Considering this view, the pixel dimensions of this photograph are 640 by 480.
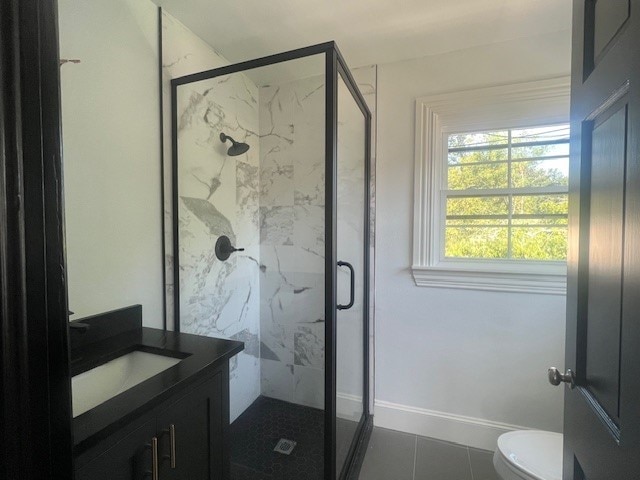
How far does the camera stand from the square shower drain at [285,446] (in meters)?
1.78

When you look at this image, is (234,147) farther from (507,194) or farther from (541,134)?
(541,134)

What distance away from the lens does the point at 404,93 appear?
1.96m

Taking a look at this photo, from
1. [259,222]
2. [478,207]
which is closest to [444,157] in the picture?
[478,207]

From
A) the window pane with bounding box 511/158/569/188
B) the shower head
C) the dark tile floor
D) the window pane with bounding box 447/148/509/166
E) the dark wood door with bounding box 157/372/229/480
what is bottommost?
the dark tile floor

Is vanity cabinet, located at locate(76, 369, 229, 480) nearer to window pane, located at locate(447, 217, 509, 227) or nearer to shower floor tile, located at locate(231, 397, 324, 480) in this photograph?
shower floor tile, located at locate(231, 397, 324, 480)

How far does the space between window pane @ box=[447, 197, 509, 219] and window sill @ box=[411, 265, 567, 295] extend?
35 centimetres

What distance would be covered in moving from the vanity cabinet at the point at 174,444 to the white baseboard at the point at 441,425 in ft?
4.26

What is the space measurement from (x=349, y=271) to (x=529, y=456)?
113 centimetres

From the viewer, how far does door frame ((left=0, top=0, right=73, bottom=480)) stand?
41cm

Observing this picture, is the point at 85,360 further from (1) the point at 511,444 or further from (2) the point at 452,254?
(2) the point at 452,254

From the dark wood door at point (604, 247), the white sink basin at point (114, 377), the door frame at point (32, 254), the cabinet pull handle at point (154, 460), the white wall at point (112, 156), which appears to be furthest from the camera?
the white wall at point (112, 156)

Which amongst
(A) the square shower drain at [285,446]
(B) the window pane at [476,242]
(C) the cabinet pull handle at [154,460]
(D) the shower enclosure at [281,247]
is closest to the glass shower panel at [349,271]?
(D) the shower enclosure at [281,247]

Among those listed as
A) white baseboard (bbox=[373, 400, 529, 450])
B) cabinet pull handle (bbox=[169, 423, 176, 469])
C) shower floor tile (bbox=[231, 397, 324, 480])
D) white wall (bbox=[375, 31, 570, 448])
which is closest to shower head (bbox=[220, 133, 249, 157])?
white wall (bbox=[375, 31, 570, 448])

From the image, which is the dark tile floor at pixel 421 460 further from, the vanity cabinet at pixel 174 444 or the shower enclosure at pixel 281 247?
the vanity cabinet at pixel 174 444
